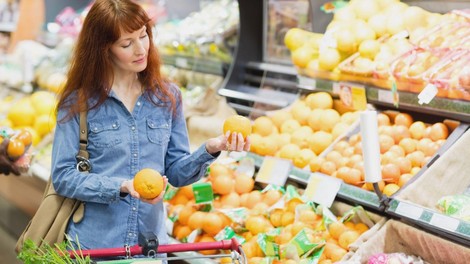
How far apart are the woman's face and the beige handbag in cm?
26

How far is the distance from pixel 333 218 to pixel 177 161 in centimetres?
77

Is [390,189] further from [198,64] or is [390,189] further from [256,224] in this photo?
[198,64]

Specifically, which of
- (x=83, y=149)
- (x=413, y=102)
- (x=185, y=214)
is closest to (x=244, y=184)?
(x=185, y=214)

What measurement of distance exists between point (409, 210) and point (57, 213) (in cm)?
136

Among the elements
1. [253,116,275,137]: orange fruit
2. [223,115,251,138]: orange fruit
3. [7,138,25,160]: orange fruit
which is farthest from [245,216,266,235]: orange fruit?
[7,138,25,160]: orange fruit

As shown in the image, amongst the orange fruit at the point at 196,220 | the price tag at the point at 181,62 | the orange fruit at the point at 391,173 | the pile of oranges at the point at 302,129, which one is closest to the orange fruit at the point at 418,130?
the orange fruit at the point at 391,173

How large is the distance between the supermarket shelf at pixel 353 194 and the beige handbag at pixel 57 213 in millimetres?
1152

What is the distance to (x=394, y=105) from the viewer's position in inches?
129

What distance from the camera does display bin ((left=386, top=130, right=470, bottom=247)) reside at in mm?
2574

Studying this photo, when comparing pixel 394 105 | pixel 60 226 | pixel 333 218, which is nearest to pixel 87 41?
pixel 60 226

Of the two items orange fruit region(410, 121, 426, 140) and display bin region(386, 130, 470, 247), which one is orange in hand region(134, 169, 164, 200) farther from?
orange fruit region(410, 121, 426, 140)

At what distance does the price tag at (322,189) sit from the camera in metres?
3.12

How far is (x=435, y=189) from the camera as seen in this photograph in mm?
2805

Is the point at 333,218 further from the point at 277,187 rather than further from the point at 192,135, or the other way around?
the point at 192,135
